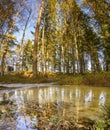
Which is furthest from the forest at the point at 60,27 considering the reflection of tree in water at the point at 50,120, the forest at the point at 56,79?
the reflection of tree in water at the point at 50,120

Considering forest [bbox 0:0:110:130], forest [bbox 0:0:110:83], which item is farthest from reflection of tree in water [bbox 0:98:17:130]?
forest [bbox 0:0:110:83]

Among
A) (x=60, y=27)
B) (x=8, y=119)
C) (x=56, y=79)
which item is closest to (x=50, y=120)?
(x=8, y=119)

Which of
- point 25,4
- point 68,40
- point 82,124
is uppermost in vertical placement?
point 25,4

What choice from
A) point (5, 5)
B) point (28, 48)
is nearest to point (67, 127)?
point (5, 5)

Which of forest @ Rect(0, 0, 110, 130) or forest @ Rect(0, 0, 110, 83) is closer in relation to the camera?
forest @ Rect(0, 0, 110, 130)

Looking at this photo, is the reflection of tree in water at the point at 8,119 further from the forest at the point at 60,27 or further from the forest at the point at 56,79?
the forest at the point at 60,27

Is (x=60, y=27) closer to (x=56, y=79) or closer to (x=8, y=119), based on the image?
(x=56, y=79)

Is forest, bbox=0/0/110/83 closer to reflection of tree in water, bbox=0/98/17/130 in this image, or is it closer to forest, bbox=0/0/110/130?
forest, bbox=0/0/110/130

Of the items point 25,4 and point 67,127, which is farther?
point 25,4

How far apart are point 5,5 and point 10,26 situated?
15.2ft

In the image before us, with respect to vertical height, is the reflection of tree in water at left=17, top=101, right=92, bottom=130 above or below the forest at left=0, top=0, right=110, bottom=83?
below

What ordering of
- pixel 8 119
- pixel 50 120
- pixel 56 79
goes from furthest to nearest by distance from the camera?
pixel 56 79, pixel 8 119, pixel 50 120

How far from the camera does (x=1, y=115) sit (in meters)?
7.08

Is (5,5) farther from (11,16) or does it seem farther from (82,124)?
(82,124)
